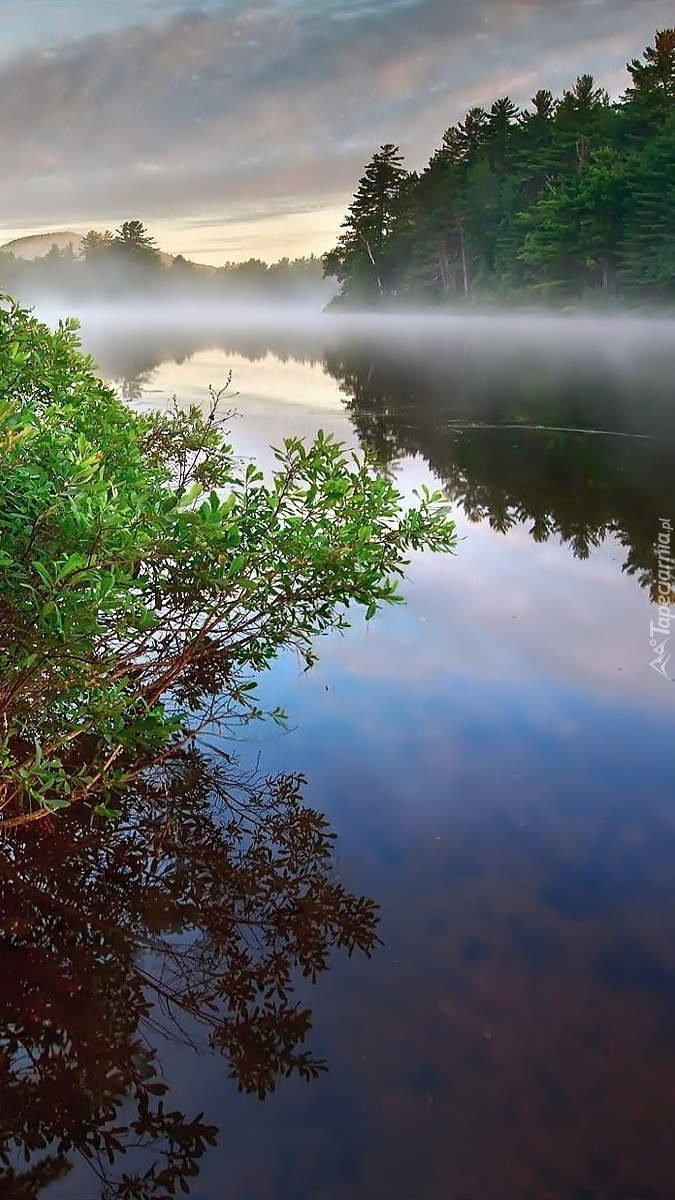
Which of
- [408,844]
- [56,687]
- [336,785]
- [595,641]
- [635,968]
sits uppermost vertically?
[595,641]

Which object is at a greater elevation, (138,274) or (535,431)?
(138,274)

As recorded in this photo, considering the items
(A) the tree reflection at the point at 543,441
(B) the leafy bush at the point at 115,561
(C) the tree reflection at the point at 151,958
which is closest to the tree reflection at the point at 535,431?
(A) the tree reflection at the point at 543,441

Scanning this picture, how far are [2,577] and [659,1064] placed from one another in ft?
9.73

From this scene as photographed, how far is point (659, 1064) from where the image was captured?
358 centimetres

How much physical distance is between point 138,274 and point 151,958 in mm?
97566

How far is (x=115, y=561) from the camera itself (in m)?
3.31

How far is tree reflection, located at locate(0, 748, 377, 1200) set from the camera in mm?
3365

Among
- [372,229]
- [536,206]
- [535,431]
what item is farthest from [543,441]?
[372,229]

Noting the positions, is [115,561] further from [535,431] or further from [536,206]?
[536,206]

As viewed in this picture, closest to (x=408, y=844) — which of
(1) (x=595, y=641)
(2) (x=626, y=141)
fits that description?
(1) (x=595, y=641)

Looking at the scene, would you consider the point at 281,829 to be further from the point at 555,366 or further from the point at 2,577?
the point at 555,366

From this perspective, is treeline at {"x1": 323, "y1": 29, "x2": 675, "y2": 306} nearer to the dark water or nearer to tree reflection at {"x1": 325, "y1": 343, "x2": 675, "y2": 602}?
tree reflection at {"x1": 325, "y1": 343, "x2": 675, "y2": 602}

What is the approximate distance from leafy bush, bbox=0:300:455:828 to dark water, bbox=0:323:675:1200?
615 millimetres

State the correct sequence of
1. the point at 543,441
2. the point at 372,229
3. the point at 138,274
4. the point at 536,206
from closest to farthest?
the point at 543,441 → the point at 536,206 → the point at 372,229 → the point at 138,274
